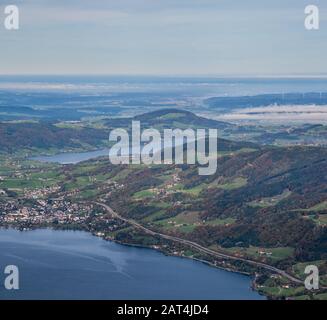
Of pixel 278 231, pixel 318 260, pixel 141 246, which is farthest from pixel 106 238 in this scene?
pixel 318 260

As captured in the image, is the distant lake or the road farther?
the road

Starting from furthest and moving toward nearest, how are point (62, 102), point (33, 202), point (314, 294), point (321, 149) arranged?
1. point (62, 102)
2. point (321, 149)
3. point (33, 202)
4. point (314, 294)

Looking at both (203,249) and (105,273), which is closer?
(105,273)

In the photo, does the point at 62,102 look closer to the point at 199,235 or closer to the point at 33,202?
the point at 33,202

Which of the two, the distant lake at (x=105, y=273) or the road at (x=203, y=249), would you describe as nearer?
the distant lake at (x=105, y=273)

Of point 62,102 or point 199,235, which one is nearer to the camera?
point 199,235
